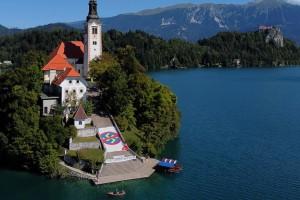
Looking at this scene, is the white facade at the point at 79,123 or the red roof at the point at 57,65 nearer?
the white facade at the point at 79,123

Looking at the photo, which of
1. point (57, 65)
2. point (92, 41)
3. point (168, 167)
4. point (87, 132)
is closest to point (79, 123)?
point (87, 132)

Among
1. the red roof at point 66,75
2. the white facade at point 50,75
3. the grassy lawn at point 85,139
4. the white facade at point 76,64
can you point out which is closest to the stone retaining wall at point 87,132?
the grassy lawn at point 85,139

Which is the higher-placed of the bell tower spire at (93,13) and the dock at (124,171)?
the bell tower spire at (93,13)

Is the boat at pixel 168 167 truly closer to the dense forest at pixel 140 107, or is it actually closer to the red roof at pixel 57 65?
the dense forest at pixel 140 107

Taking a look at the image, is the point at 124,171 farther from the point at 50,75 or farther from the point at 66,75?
the point at 50,75

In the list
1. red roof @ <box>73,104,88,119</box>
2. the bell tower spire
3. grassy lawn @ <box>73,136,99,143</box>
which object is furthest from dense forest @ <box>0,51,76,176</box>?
the bell tower spire

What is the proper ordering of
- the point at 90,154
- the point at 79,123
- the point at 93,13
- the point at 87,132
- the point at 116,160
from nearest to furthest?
the point at 90,154 < the point at 116,160 < the point at 87,132 < the point at 79,123 < the point at 93,13

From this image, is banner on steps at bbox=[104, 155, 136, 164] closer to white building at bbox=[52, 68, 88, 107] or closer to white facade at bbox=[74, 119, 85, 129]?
white facade at bbox=[74, 119, 85, 129]
